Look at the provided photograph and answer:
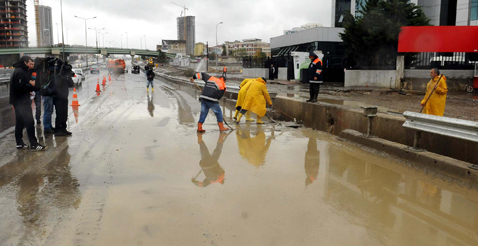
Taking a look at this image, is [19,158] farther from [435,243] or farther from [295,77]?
[295,77]

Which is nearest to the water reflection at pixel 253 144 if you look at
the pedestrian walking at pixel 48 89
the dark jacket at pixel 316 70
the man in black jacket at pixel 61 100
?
the dark jacket at pixel 316 70

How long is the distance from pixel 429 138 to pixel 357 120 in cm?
209

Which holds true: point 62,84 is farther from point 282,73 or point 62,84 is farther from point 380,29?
point 282,73

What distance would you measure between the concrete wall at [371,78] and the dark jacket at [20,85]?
1891 centimetres

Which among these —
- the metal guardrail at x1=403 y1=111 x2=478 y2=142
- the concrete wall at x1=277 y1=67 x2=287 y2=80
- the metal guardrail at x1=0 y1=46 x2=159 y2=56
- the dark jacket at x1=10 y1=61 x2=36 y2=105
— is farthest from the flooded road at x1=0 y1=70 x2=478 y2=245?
the metal guardrail at x1=0 y1=46 x2=159 y2=56

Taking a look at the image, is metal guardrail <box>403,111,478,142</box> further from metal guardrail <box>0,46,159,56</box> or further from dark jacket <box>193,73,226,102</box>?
metal guardrail <box>0,46,159,56</box>

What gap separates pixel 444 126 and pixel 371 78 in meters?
18.2

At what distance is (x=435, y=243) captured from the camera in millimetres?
3670

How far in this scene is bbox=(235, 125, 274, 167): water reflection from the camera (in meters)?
6.92

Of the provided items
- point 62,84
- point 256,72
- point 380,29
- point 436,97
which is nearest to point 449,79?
point 380,29

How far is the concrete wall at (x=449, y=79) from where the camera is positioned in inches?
773

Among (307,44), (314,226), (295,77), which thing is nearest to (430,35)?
(295,77)

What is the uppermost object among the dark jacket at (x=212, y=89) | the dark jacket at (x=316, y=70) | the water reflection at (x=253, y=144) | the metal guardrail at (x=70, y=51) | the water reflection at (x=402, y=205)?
the metal guardrail at (x=70, y=51)

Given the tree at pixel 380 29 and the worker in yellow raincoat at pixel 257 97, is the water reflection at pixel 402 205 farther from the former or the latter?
the tree at pixel 380 29
